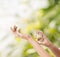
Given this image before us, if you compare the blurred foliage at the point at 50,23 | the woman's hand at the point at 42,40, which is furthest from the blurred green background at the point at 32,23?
the woman's hand at the point at 42,40

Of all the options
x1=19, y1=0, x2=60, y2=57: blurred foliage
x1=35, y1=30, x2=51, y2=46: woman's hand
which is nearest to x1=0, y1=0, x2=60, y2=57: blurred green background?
x1=19, y1=0, x2=60, y2=57: blurred foliage

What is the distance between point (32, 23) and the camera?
2.14 metres

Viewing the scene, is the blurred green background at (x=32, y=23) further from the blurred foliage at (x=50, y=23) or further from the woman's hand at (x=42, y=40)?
the woman's hand at (x=42, y=40)

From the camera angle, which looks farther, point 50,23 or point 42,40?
point 50,23

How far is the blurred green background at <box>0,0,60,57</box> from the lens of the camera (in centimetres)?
190

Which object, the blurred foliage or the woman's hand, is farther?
the blurred foliage

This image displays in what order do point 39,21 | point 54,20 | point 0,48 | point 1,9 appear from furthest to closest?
point 1,9 → point 0,48 → point 39,21 → point 54,20

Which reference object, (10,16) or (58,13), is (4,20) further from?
(58,13)

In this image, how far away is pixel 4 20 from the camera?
2.36 m

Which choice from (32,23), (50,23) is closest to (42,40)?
(50,23)

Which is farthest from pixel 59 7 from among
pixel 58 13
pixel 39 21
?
pixel 39 21

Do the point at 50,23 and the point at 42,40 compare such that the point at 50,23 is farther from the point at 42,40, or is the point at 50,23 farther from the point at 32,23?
the point at 42,40

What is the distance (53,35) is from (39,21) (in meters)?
0.17

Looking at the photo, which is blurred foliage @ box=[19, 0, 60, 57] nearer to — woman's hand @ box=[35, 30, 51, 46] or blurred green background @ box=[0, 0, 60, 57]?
blurred green background @ box=[0, 0, 60, 57]
